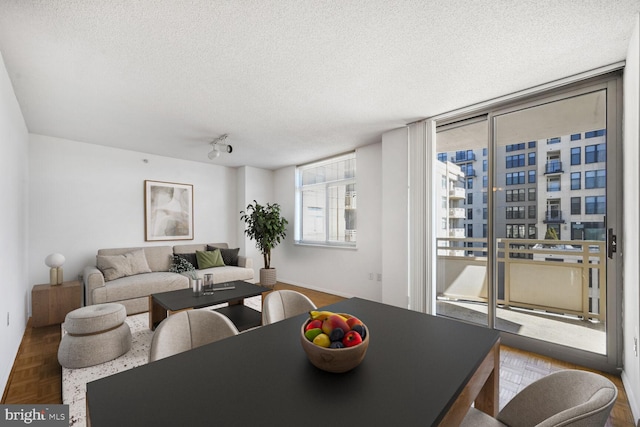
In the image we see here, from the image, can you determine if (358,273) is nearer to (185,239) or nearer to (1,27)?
(185,239)

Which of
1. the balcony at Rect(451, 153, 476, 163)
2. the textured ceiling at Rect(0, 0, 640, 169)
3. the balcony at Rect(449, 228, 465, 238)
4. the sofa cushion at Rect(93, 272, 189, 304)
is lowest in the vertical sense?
the sofa cushion at Rect(93, 272, 189, 304)

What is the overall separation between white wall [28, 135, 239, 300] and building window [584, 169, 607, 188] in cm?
569

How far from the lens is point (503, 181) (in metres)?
2.99

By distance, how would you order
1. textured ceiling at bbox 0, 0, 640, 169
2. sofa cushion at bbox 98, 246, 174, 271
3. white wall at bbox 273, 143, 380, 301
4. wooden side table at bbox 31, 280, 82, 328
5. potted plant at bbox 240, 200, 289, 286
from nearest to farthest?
textured ceiling at bbox 0, 0, 640, 169 < wooden side table at bbox 31, 280, 82, 328 < white wall at bbox 273, 143, 380, 301 < sofa cushion at bbox 98, 246, 174, 271 < potted plant at bbox 240, 200, 289, 286

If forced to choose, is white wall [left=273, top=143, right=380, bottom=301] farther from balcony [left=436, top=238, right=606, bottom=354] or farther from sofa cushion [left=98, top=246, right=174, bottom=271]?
sofa cushion [left=98, top=246, right=174, bottom=271]

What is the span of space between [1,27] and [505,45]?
10.9ft

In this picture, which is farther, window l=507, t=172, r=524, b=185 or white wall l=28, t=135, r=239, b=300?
white wall l=28, t=135, r=239, b=300

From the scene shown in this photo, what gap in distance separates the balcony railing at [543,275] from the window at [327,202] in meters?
2.04

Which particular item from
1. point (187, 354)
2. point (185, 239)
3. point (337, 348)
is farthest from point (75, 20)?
point (185, 239)

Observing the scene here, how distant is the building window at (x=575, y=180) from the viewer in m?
2.59

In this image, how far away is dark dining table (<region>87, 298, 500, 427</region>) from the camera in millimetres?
725

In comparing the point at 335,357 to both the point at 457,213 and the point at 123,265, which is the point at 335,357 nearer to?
the point at 457,213

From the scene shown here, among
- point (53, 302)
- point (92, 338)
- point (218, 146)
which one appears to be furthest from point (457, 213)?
point (53, 302)

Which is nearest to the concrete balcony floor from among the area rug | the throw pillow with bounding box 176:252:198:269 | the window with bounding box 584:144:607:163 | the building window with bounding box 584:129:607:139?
the window with bounding box 584:144:607:163
